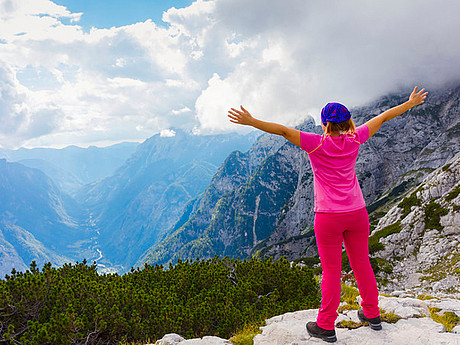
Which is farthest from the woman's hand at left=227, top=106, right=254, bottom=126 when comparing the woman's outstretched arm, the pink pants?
the pink pants

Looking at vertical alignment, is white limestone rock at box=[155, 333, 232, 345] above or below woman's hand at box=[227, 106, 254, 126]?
below

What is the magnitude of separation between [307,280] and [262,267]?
2229 mm

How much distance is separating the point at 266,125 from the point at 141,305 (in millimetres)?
8873

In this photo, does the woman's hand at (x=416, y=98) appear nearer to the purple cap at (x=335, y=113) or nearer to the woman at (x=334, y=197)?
the woman at (x=334, y=197)

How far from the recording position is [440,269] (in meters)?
51.2

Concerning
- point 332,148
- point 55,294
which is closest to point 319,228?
point 332,148

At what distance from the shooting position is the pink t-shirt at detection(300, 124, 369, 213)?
516cm

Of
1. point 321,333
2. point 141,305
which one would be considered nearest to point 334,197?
point 321,333

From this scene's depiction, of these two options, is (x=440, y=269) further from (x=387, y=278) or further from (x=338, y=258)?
(x=338, y=258)

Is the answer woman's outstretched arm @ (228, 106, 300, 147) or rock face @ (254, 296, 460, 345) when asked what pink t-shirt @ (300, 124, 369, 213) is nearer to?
woman's outstretched arm @ (228, 106, 300, 147)

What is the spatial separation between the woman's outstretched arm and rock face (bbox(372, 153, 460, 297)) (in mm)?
48549

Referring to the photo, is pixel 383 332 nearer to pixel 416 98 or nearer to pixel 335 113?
pixel 335 113

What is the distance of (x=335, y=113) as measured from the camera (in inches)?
208

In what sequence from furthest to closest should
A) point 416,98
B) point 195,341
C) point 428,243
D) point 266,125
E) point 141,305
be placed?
point 428,243 < point 141,305 < point 195,341 < point 416,98 < point 266,125
